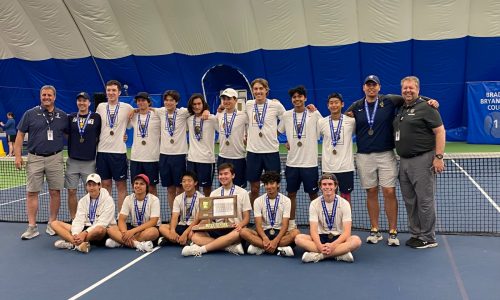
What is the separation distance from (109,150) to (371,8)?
37.0 feet

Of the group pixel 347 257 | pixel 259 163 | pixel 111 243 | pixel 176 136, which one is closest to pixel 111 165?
pixel 176 136

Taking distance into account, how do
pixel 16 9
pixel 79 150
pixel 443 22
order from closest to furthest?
pixel 79 150
pixel 443 22
pixel 16 9

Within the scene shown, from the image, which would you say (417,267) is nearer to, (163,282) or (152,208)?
(163,282)

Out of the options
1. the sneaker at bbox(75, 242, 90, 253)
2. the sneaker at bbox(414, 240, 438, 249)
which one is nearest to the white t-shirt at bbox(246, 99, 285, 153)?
the sneaker at bbox(414, 240, 438, 249)

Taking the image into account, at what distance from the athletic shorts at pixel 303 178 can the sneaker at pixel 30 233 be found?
3.30 m

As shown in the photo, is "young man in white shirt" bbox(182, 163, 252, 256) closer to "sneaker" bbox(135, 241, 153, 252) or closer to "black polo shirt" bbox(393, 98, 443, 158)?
"sneaker" bbox(135, 241, 153, 252)

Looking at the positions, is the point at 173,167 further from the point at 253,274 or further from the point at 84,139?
the point at 253,274

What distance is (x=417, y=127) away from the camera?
16.0 ft

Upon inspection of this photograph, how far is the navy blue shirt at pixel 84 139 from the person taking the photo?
590 cm

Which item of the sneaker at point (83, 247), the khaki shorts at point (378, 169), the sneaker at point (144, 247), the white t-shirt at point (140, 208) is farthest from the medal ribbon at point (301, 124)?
the sneaker at point (83, 247)

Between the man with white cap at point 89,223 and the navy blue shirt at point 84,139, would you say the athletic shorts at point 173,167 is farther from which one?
the navy blue shirt at point 84,139

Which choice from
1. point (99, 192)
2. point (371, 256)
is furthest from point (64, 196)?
point (371, 256)

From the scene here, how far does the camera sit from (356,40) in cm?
1531

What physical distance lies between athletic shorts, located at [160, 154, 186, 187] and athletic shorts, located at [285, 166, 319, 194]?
137 centimetres
